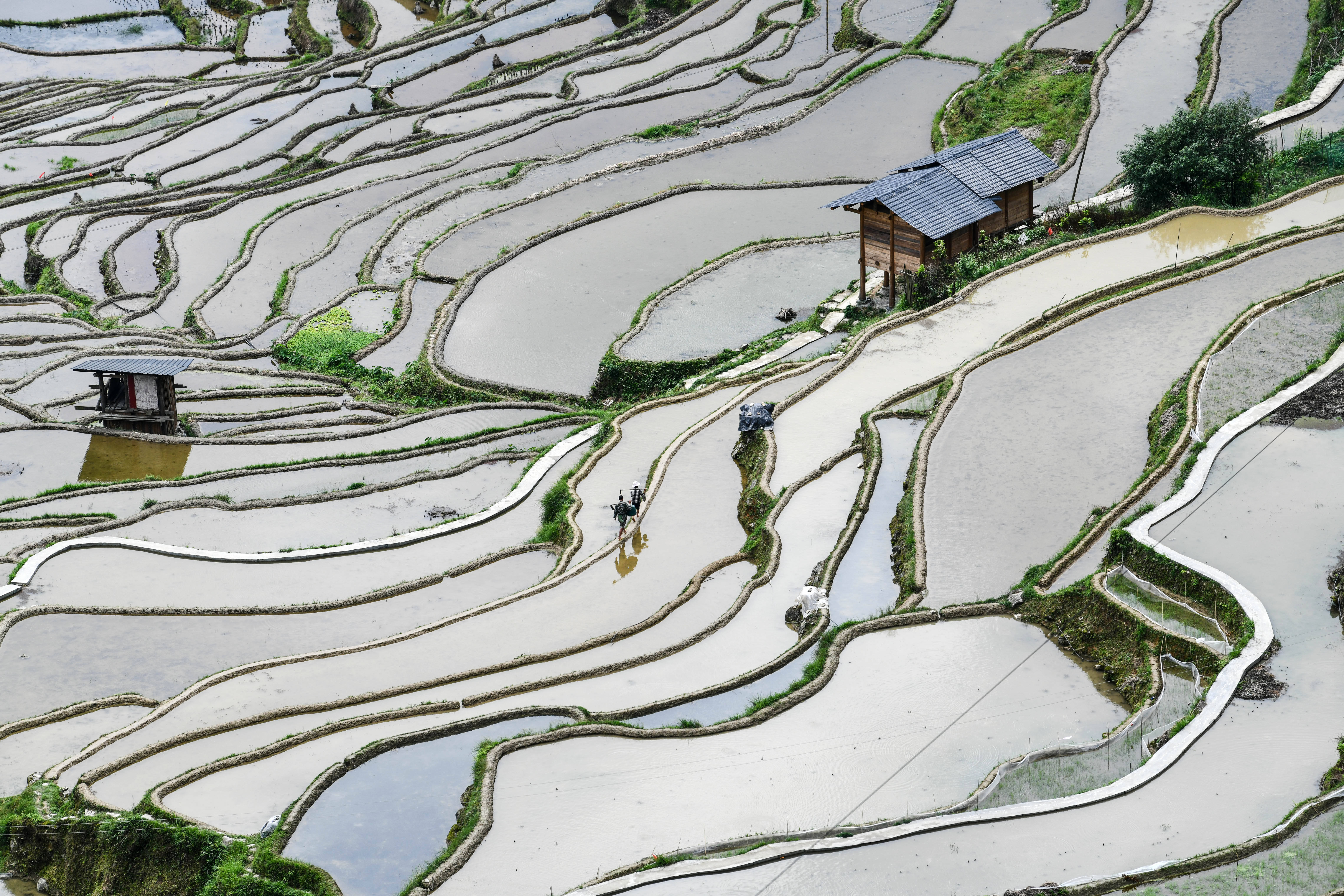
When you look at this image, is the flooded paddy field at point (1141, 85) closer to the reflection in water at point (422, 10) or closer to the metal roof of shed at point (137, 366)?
the metal roof of shed at point (137, 366)

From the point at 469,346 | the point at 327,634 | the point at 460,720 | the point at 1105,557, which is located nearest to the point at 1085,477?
the point at 1105,557

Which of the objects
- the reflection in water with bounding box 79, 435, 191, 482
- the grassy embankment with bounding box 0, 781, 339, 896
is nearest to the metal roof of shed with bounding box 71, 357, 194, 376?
the reflection in water with bounding box 79, 435, 191, 482

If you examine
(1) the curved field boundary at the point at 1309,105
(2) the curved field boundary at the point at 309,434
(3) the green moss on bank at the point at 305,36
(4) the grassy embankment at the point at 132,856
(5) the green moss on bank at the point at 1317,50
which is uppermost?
(3) the green moss on bank at the point at 305,36

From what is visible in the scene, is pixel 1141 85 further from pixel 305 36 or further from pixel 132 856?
pixel 305 36

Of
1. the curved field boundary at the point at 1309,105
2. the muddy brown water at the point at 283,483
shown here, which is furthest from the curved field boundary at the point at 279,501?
the curved field boundary at the point at 1309,105

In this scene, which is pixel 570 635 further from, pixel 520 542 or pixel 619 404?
pixel 619 404

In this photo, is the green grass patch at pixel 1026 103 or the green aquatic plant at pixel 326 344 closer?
the green aquatic plant at pixel 326 344
